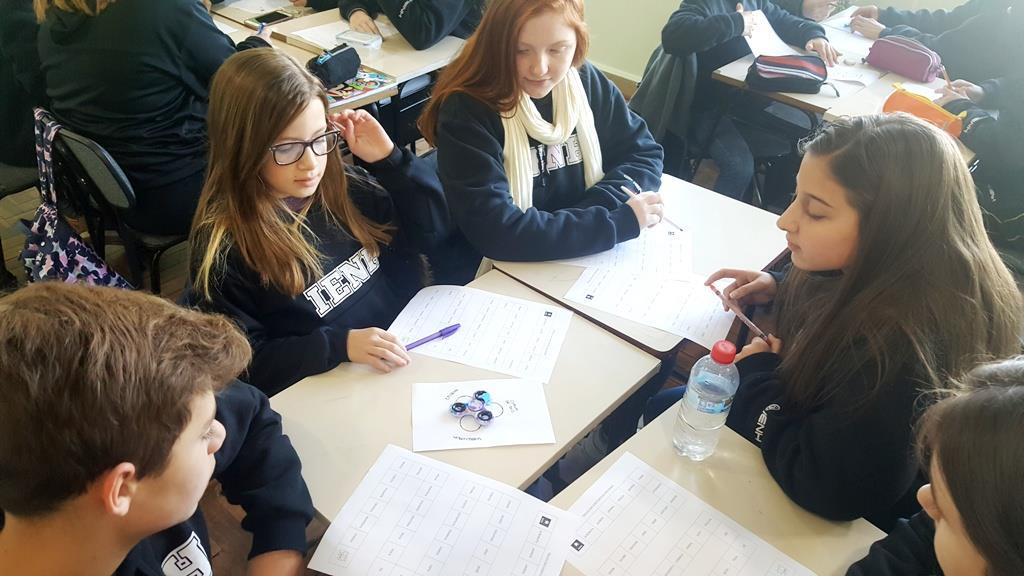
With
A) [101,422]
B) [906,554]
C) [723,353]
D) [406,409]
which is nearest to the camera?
[101,422]

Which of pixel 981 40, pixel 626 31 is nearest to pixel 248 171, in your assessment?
pixel 981 40

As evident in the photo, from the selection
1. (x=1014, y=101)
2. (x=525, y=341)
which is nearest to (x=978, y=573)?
(x=525, y=341)

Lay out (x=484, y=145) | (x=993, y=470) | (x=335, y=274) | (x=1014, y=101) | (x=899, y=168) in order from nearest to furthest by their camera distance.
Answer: (x=993, y=470), (x=899, y=168), (x=335, y=274), (x=484, y=145), (x=1014, y=101)

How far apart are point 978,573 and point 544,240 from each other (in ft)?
3.37

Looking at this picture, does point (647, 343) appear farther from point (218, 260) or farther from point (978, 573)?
point (218, 260)

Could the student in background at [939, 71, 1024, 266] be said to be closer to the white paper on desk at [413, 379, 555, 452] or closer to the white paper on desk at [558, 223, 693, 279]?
the white paper on desk at [558, 223, 693, 279]

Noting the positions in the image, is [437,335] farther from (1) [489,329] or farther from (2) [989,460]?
(2) [989,460]

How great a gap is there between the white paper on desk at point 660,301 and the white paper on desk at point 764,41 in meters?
1.60

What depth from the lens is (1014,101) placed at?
7.24 feet

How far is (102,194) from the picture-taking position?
195 cm

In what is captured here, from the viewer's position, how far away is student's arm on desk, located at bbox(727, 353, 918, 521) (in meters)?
0.97

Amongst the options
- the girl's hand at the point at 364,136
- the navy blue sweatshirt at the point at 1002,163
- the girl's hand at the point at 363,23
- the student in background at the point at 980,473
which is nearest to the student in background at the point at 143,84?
the girl's hand at the point at 363,23

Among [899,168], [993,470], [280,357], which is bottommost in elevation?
[280,357]

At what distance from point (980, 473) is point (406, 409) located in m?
0.84
